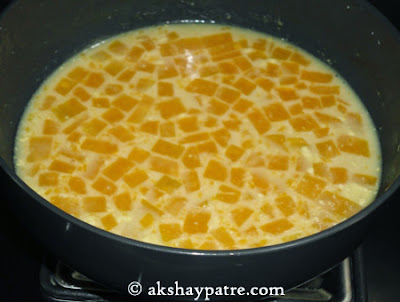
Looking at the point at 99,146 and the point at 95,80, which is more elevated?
the point at 95,80

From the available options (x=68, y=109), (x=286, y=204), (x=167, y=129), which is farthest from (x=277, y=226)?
(x=68, y=109)

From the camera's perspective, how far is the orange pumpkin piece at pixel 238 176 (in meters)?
1.65

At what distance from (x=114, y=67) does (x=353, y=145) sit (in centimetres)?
62

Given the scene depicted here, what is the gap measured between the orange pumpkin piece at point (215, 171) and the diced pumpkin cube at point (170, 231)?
0.16 m

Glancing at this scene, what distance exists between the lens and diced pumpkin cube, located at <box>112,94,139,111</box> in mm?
1822

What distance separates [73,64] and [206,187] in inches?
21.1

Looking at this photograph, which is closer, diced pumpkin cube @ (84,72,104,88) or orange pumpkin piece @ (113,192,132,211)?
orange pumpkin piece @ (113,192,132,211)

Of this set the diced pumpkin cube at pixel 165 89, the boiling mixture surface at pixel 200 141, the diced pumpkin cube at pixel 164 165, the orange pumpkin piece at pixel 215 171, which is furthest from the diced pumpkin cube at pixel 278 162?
the diced pumpkin cube at pixel 165 89

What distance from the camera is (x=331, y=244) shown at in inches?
52.6

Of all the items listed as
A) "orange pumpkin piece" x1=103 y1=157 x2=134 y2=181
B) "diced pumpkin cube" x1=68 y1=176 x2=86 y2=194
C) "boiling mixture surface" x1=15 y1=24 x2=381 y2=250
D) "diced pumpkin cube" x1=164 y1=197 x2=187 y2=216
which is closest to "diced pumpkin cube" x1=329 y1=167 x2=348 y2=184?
"boiling mixture surface" x1=15 y1=24 x2=381 y2=250

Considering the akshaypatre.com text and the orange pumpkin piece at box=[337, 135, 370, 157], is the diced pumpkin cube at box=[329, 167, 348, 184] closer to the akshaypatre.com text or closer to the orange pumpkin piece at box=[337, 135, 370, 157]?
the orange pumpkin piece at box=[337, 135, 370, 157]

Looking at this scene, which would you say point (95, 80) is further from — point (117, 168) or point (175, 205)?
point (175, 205)

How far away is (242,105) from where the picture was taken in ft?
6.02

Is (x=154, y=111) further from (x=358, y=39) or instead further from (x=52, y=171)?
(x=358, y=39)
